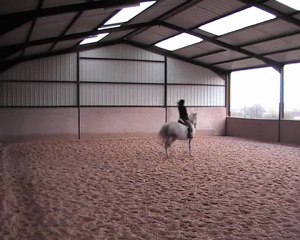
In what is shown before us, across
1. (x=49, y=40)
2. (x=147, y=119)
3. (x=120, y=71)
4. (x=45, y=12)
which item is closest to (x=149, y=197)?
(x=45, y=12)

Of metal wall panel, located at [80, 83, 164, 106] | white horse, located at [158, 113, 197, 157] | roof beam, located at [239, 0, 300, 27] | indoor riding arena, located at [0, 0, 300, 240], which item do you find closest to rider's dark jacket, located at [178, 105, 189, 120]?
white horse, located at [158, 113, 197, 157]

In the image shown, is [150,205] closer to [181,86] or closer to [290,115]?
[181,86]

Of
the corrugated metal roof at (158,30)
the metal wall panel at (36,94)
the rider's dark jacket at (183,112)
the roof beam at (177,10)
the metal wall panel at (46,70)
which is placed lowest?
the rider's dark jacket at (183,112)

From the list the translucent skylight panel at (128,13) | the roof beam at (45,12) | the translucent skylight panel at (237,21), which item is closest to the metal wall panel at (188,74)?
the translucent skylight panel at (237,21)

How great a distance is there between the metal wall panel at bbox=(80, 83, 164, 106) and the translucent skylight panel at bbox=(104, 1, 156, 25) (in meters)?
4.50

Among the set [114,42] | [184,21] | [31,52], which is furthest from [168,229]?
[114,42]

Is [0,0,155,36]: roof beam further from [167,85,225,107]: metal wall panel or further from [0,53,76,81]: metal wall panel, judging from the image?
[167,85,225,107]: metal wall panel

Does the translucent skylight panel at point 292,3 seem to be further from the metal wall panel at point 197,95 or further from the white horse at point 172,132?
the metal wall panel at point 197,95

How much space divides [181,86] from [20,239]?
1294cm

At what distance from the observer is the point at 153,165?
7.84 meters

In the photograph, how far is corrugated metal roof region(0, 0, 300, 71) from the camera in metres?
6.56

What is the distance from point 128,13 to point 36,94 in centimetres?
582

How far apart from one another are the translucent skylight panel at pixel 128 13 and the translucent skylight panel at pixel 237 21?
239 centimetres

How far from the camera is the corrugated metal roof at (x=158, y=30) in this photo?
6.56 meters
